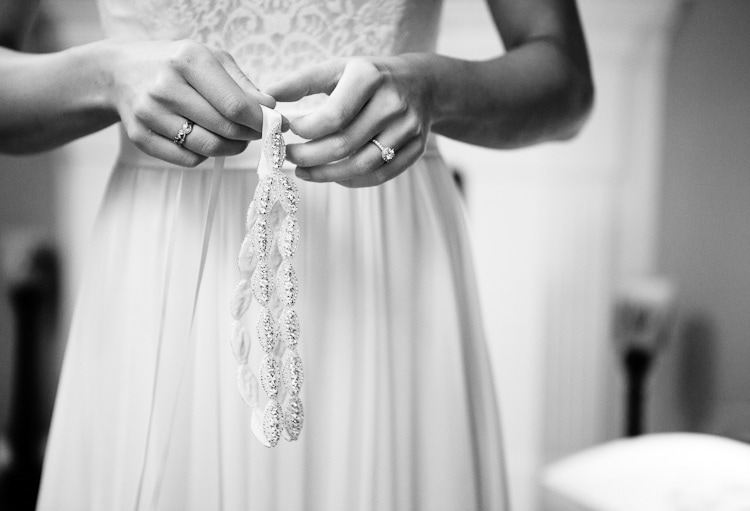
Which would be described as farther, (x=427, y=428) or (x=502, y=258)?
(x=502, y=258)

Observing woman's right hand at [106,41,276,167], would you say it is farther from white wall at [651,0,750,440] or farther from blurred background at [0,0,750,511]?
white wall at [651,0,750,440]

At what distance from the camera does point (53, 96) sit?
1.50ft

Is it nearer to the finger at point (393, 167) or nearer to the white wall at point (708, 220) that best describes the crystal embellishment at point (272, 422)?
the finger at point (393, 167)

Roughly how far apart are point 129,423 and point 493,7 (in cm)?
44

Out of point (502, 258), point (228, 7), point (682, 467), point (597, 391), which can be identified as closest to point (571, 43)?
point (228, 7)

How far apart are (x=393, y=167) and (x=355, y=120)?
0.13 ft

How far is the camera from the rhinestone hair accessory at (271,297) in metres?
0.42

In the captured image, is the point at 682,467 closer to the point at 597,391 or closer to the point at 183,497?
the point at 183,497

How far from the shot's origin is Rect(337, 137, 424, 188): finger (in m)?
0.43

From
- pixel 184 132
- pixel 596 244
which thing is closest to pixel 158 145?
pixel 184 132

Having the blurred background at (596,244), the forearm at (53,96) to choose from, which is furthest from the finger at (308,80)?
the blurred background at (596,244)

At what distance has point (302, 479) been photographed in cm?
52

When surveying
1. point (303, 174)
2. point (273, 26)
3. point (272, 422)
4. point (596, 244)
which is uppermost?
point (596, 244)

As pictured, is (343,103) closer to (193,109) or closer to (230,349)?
(193,109)
